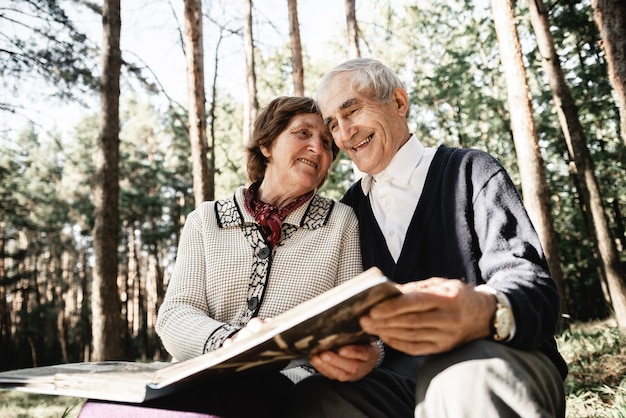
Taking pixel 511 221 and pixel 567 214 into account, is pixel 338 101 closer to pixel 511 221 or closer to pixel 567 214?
pixel 511 221

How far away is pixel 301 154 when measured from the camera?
2.10 meters

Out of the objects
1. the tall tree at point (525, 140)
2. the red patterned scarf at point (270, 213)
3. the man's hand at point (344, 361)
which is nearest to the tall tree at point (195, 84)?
the tall tree at point (525, 140)

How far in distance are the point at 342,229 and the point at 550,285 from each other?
2.98 ft

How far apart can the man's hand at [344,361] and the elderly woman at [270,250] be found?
272 millimetres

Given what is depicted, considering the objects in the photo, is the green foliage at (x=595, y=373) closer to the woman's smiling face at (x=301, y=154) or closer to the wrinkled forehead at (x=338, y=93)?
the woman's smiling face at (x=301, y=154)

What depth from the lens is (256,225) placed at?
6.16 ft

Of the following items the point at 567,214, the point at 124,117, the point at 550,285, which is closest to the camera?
the point at 550,285

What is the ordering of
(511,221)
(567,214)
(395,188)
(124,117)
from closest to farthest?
(511,221)
(395,188)
(567,214)
(124,117)

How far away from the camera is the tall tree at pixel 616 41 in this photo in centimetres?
387

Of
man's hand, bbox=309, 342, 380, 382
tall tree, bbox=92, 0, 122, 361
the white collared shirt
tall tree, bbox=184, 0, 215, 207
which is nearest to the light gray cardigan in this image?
the white collared shirt

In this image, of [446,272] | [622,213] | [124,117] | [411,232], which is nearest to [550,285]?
[446,272]

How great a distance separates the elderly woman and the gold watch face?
0.68 meters

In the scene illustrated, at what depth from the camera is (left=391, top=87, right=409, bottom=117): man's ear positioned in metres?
1.97

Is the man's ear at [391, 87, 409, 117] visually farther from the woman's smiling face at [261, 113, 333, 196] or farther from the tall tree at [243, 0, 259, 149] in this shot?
the tall tree at [243, 0, 259, 149]
